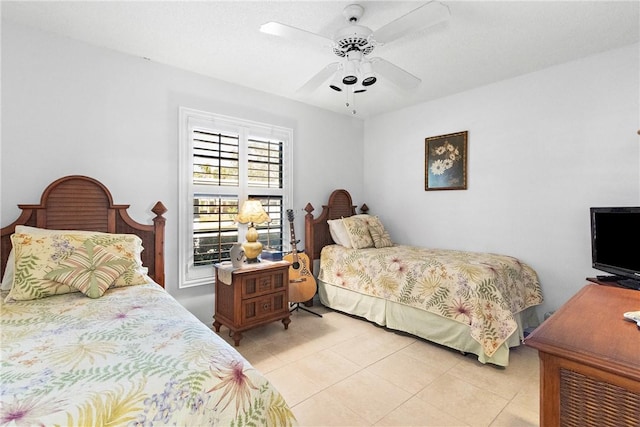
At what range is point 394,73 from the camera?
2.16m

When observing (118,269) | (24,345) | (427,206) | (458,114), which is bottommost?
(24,345)

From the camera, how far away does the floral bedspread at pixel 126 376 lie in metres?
0.78

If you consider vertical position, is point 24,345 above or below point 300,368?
above

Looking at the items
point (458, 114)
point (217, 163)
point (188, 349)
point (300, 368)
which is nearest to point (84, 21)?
point (217, 163)

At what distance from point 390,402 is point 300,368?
0.72 meters

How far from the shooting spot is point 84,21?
2139mm

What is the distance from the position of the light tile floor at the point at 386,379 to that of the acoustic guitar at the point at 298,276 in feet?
1.43

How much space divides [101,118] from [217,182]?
1.06 meters

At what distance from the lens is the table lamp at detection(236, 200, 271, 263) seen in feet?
9.66

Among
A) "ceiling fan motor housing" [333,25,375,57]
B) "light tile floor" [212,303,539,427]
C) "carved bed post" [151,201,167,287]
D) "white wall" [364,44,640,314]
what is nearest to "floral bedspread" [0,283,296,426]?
"light tile floor" [212,303,539,427]

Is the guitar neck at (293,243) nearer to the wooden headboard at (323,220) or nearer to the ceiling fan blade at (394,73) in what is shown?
the wooden headboard at (323,220)

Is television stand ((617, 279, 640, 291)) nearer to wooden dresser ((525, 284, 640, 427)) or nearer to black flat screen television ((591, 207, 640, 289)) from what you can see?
black flat screen television ((591, 207, 640, 289))

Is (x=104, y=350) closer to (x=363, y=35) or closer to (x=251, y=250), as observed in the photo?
(x=251, y=250)

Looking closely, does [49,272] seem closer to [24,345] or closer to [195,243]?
[24,345]
